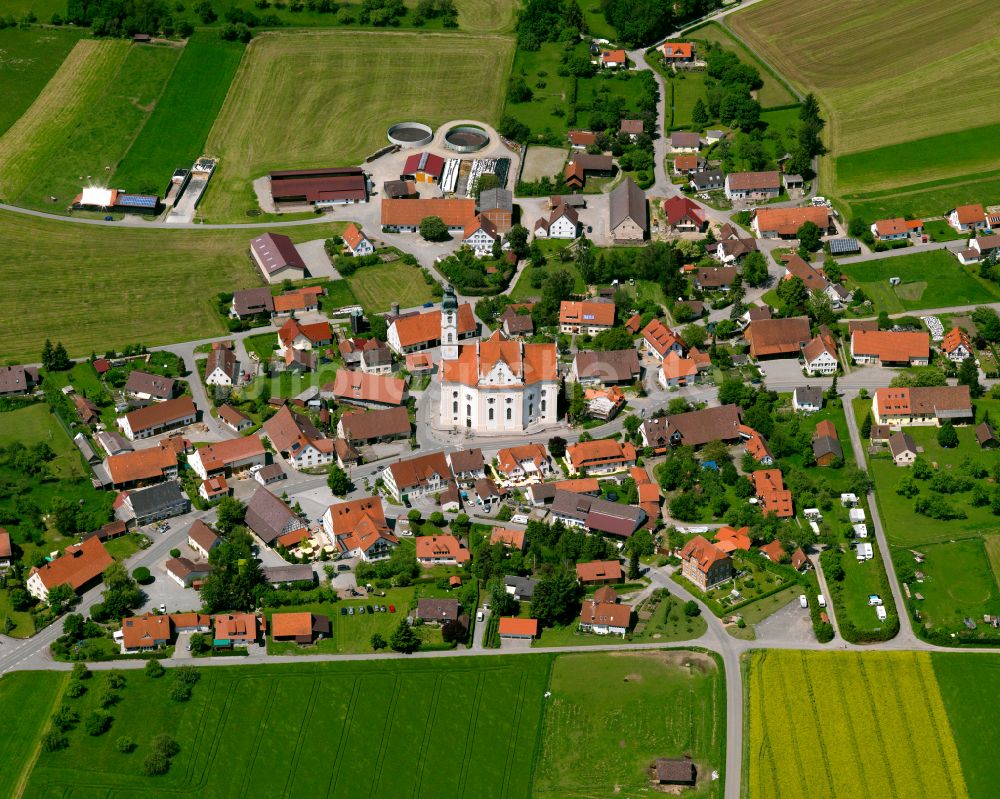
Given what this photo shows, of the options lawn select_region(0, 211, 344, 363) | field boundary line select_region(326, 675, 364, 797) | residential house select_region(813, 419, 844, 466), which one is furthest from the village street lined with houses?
lawn select_region(0, 211, 344, 363)

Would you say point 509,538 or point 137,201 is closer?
point 509,538

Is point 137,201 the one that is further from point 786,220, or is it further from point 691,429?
point 691,429

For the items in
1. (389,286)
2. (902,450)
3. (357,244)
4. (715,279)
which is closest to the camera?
(902,450)

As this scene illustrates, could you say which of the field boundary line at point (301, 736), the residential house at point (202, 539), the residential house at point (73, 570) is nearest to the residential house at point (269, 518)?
the residential house at point (202, 539)

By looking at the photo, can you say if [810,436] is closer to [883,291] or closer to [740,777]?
[883,291]

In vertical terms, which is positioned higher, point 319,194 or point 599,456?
point 599,456

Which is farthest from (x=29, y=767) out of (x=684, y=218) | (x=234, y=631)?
(x=684, y=218)

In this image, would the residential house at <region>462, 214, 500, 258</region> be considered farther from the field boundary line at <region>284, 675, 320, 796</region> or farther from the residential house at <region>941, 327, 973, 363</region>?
the field boundary line at <region>284, 675, 320, 796</region>

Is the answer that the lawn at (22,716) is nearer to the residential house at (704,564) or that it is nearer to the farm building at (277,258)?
the residential house at (704,564)
